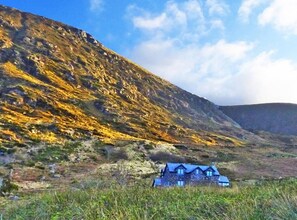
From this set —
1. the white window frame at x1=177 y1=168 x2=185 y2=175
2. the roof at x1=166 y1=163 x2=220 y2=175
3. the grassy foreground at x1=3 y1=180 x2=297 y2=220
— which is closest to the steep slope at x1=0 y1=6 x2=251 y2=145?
the roof at x1=166 y1=163 x2=220 y2=175

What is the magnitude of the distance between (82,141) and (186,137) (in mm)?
47239

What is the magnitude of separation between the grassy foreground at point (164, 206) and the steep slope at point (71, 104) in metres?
74.9

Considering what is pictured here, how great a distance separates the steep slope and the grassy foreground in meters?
74.9

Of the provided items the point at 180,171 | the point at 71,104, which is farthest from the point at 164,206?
the point at 71,104

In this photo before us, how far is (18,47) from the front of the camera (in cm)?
17362

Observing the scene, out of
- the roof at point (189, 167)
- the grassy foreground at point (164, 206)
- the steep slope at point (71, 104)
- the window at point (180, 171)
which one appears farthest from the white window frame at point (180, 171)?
the grassy foreground at point (164, 206)

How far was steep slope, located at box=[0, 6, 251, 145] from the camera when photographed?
102 meters

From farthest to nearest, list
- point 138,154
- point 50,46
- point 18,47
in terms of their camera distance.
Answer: point 50,46 → point 18,47 → point 138,154

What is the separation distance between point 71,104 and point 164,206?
12928 centimetres

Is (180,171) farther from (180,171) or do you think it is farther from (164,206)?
(164,206)

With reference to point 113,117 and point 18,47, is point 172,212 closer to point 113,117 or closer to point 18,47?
point 113,117

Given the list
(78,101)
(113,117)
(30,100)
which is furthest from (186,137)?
(30,100)

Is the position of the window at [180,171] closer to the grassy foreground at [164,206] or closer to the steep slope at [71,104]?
the steep slope at [71,104]

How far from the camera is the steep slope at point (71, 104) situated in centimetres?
10162
